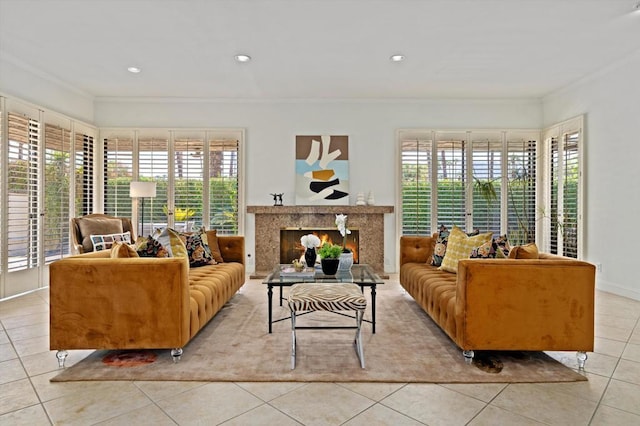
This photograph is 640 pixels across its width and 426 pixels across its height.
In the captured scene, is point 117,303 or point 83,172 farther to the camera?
point 83,172

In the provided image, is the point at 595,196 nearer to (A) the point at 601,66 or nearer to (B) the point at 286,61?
(A) the point at 601,66

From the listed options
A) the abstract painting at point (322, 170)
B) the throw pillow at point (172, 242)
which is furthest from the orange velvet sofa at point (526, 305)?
the abstract painting at point (322, 170)

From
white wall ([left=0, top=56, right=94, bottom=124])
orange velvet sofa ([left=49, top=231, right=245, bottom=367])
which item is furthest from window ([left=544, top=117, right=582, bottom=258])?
white wall ([left=0, top=56, right=94, bottom=124])

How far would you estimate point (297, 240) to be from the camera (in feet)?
20.0

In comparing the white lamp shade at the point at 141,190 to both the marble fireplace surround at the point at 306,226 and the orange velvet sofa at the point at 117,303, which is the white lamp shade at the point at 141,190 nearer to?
the marble fireplace surround at the point at 306,226

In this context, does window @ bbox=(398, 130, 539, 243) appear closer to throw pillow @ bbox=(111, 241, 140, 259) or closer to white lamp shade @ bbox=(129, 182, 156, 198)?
white lamp shade @ bbox=(129, 182, 156, 198)

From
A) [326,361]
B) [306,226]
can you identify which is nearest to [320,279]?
[326,361]

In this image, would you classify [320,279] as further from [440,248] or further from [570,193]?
[570,193]

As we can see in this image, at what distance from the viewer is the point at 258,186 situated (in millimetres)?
6141

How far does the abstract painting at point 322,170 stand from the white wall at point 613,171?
11.1 feet

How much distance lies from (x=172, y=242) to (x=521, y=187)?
5340mm

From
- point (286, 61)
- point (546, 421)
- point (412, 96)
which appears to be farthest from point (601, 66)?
point (546, 421)

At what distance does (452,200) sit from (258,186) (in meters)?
3.17

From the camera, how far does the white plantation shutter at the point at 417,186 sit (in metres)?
6.09
